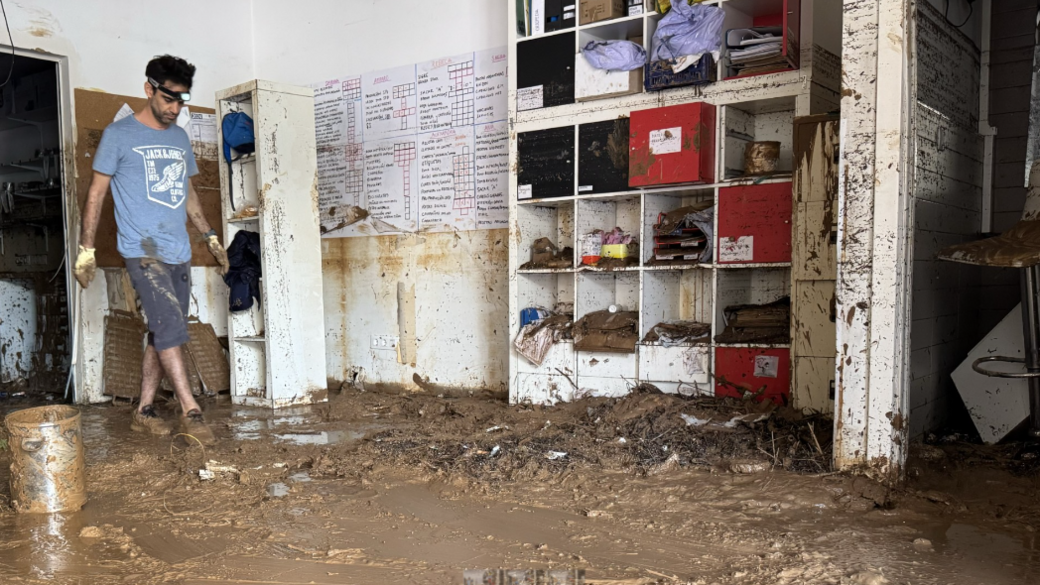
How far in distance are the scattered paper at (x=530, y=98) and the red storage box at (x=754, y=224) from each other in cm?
117

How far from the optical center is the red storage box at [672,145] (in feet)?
11.6

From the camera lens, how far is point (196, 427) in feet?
11.8

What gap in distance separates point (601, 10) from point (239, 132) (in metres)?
2.28

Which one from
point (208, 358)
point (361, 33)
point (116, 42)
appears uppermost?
point (361, 33)

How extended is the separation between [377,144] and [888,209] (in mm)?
3532

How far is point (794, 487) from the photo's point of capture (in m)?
2.66

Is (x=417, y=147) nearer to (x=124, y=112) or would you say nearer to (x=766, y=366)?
(x=124, y=112)

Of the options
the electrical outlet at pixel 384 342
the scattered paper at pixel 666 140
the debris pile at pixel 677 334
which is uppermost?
the scattered paper at pixel 666 140

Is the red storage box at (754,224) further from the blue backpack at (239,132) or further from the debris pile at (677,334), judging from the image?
the blue backpack at (239,132)

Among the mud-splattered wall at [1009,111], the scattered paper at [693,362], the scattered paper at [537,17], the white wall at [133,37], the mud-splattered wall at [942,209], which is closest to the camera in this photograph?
the mud-splattered wall at [942,209]

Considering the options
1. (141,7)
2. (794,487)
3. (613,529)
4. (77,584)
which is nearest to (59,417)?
(77,584)

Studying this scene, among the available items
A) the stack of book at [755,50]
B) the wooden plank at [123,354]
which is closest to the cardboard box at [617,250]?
the stack of book at [755,50]

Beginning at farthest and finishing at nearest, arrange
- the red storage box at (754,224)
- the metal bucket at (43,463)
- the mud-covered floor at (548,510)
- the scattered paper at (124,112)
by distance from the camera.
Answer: the scattered paper at (124,112) → the red storage box at (754,224) → the metal bucket at (43,463) → the mud-covered floor at (548,510)

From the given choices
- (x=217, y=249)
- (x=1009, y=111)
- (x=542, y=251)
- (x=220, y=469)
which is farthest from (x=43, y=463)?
(x=1009, y=111)
